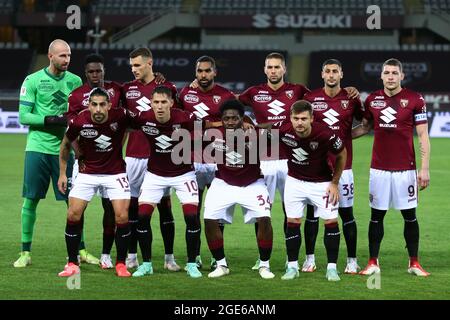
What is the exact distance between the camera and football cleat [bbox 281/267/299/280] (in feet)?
27.5

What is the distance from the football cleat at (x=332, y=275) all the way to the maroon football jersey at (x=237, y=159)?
3.73 feet

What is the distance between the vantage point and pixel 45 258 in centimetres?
943

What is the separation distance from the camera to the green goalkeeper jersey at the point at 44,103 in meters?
9.18

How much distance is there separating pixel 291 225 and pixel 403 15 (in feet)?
102

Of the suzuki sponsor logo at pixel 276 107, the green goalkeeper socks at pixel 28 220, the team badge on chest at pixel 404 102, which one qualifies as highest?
the team badge on chest at pixel 404 102

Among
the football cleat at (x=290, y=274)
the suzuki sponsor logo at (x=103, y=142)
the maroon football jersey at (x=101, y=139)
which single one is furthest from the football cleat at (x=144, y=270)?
the football cleat at (x=290, y=274)

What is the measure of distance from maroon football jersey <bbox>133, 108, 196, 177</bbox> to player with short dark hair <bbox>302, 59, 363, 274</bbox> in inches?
49.5

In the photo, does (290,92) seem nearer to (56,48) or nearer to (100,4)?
(56,48)

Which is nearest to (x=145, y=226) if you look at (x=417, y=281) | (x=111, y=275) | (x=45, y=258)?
(x=111, y=275)

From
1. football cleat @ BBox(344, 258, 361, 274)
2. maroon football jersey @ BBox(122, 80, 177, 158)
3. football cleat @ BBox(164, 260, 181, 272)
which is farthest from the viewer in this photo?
maroon football jersey @ BBox(122, 80, 177, 158)

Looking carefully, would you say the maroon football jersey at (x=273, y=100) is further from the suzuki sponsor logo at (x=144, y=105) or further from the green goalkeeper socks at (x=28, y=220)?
the green goalkeeper socks at (x=28, y=220)

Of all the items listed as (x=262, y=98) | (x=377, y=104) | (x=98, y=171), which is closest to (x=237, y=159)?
(x=262, y=98)

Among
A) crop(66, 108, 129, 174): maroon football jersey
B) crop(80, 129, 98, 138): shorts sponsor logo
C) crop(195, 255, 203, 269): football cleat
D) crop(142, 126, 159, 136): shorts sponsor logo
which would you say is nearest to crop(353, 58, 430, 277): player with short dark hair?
crop(195, 255, 203, 269): football cleat

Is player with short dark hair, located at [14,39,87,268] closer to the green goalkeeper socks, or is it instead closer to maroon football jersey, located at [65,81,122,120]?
the green goalkeeper socks
